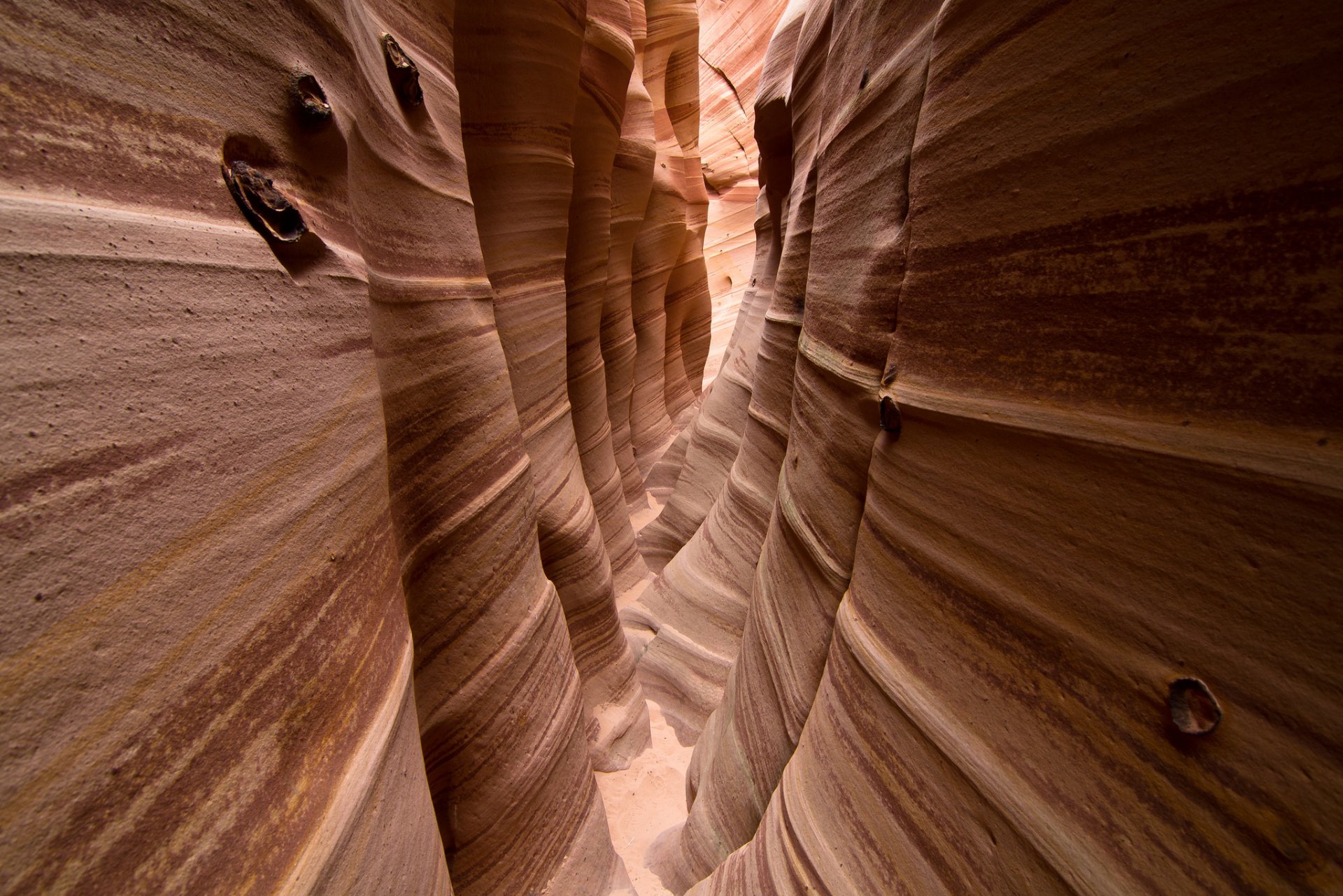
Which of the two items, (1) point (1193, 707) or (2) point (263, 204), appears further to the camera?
(2) point (263, 204)

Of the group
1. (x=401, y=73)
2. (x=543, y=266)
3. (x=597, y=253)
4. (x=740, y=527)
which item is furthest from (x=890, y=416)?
(x=597, y=253)

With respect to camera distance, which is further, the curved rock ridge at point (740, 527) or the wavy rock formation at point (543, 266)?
the curved rock ridge at point (740, 527)

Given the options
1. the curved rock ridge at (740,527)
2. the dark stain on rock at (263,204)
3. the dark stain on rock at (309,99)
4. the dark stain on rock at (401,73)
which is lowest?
the curved rock ridge at (740,527)

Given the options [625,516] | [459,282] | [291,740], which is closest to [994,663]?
[291,740]

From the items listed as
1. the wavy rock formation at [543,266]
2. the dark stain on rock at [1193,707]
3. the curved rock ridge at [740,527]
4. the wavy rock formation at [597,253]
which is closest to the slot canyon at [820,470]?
the dark stain on rock at [1193,707]

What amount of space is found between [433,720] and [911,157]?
1.46 meters

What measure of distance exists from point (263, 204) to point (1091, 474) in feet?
3.40

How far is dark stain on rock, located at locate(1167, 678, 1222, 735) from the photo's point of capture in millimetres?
513

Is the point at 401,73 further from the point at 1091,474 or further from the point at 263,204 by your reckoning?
the point at 1091,474

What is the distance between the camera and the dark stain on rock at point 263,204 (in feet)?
2.19

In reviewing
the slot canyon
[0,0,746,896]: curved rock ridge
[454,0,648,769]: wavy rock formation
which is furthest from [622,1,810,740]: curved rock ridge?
[0,0,746,896]: curved rock ridge

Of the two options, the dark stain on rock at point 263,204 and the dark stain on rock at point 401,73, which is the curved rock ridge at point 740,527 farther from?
the dark stain on rock at point 263,204

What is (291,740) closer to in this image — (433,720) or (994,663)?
(433,720)

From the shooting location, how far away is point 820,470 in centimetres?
125
